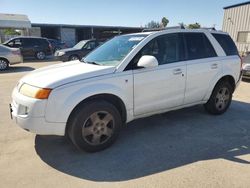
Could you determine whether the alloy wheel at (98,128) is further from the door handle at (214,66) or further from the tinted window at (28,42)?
the tinted window at (28,42)

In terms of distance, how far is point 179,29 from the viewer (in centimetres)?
469

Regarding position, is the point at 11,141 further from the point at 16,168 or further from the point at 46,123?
the point at 46,123

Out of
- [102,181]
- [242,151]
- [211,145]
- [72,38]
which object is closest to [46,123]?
[102,181]

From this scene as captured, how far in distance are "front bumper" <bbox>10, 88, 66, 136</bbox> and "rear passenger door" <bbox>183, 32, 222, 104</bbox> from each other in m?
2.49

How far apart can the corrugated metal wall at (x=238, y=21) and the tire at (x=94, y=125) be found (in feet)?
66.0

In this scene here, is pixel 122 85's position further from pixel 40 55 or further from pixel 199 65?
pixel 40 55

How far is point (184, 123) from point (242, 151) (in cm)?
136

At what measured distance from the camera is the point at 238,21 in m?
21.5

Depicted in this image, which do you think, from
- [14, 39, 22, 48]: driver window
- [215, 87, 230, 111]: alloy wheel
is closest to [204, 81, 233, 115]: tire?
[215, 87, 230, 111]: alloy wheel

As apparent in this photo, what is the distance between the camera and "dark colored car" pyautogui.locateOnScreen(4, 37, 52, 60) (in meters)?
18.8

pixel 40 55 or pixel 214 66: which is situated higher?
pixel 214 66

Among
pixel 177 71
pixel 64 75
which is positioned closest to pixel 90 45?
pixel 177 71

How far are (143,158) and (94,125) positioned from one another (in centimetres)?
86

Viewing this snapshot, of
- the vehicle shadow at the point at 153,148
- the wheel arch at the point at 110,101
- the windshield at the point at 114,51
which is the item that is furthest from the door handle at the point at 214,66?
the wheel arch at the point at 110,101
